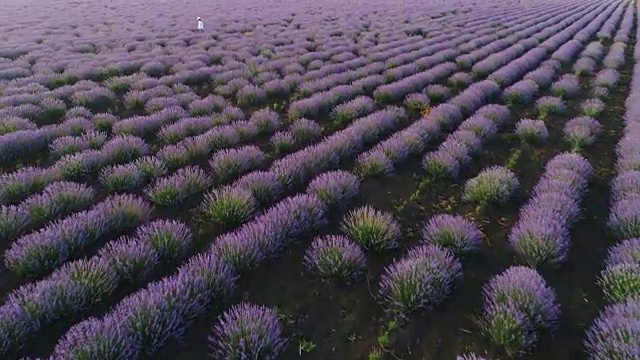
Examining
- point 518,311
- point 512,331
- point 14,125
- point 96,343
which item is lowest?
point 512,331

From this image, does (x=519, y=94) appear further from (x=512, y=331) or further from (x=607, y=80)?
(x=512, y=331)

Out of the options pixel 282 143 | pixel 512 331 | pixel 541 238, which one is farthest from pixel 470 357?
pixel 282 143

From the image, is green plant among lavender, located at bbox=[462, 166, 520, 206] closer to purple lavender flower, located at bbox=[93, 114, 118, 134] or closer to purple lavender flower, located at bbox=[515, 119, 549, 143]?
purple lavender flower, located at bbox=[515, 119, 549, 143]

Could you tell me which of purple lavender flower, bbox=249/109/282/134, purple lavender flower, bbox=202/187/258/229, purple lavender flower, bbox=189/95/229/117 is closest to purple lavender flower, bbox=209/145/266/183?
purple lavender flower, bbox=202/187/258/229

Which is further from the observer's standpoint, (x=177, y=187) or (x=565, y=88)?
(x=565, y=88)

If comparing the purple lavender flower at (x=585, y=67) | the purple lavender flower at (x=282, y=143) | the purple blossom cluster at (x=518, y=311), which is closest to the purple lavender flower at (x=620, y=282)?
the purple blossom cluster at (x=518, y=311)

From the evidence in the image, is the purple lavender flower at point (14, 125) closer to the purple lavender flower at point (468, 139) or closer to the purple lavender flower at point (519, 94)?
the purple lavender flower at point (468, 139)

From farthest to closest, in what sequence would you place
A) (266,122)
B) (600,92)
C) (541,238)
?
(600,92) < (266,122) < (541,238)
